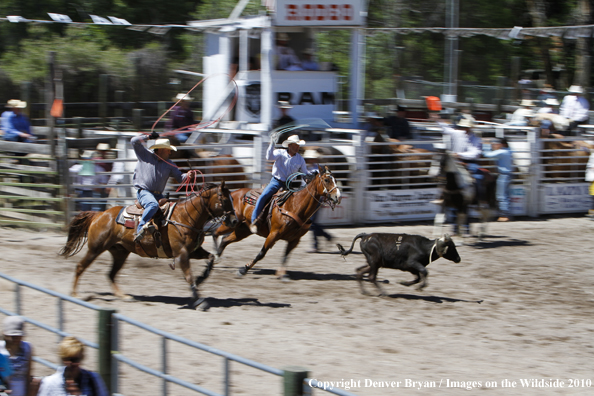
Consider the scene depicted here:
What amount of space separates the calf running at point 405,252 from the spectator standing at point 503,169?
564cm

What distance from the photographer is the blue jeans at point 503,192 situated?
14467 mm

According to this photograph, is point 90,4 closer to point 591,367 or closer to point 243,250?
point 243,250

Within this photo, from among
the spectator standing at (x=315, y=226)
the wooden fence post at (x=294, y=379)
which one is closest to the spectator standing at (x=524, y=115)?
the spectator standing at (x=315, y=226)

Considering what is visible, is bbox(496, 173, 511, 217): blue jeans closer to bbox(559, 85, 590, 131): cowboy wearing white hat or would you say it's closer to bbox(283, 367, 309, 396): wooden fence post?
bbox(559, 85, 590, 131): cowboy wearing white hat

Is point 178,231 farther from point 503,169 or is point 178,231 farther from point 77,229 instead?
point 503,169

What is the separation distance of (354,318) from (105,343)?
3.75 meters

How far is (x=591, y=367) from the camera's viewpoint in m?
6.73

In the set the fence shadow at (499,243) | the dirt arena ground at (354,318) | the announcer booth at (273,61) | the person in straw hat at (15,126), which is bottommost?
the dirt arena ground at (354,318)

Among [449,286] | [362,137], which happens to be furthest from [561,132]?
[449,286]

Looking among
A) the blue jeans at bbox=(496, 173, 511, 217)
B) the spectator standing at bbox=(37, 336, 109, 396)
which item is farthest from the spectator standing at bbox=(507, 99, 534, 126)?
the spectator standing at bbox=(37, 336, 109, 396)

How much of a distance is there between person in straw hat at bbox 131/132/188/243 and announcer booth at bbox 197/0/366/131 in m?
5.56

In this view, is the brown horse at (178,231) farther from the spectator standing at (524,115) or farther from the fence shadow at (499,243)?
the spectator standing at (524,115)

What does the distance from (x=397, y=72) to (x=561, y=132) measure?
13.4 meters

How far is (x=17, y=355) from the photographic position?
5051 millimetres
